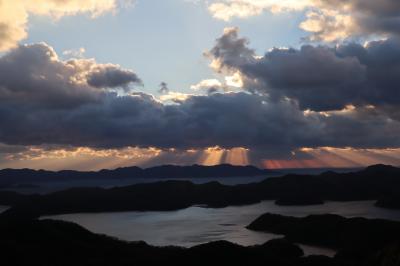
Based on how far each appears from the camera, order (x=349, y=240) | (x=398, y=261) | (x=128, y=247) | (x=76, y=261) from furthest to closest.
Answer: (x=349, y=240), (x=128, y=247), (x=76, y=261), (x=398, y=261)

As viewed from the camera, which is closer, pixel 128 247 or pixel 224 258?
pixel 224 258

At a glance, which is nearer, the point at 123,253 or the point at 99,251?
the point at 123,253

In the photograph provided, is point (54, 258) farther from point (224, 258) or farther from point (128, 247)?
point (224, 258)

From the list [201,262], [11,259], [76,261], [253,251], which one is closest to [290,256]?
[253,251]

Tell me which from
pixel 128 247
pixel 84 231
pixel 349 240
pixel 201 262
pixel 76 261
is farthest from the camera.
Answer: pixel 349 240

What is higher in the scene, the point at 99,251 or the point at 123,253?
the point at 99,251

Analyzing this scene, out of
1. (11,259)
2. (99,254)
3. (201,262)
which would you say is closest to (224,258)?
(201,262)

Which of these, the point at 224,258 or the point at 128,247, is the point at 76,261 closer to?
the point at 128,247

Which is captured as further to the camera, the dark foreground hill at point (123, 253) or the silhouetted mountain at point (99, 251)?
the silhouetted mountain at point (99, 251)

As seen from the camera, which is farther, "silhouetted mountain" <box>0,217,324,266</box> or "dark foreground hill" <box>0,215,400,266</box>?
"silhouetted mountain" <box>0,217,324,266</box>
